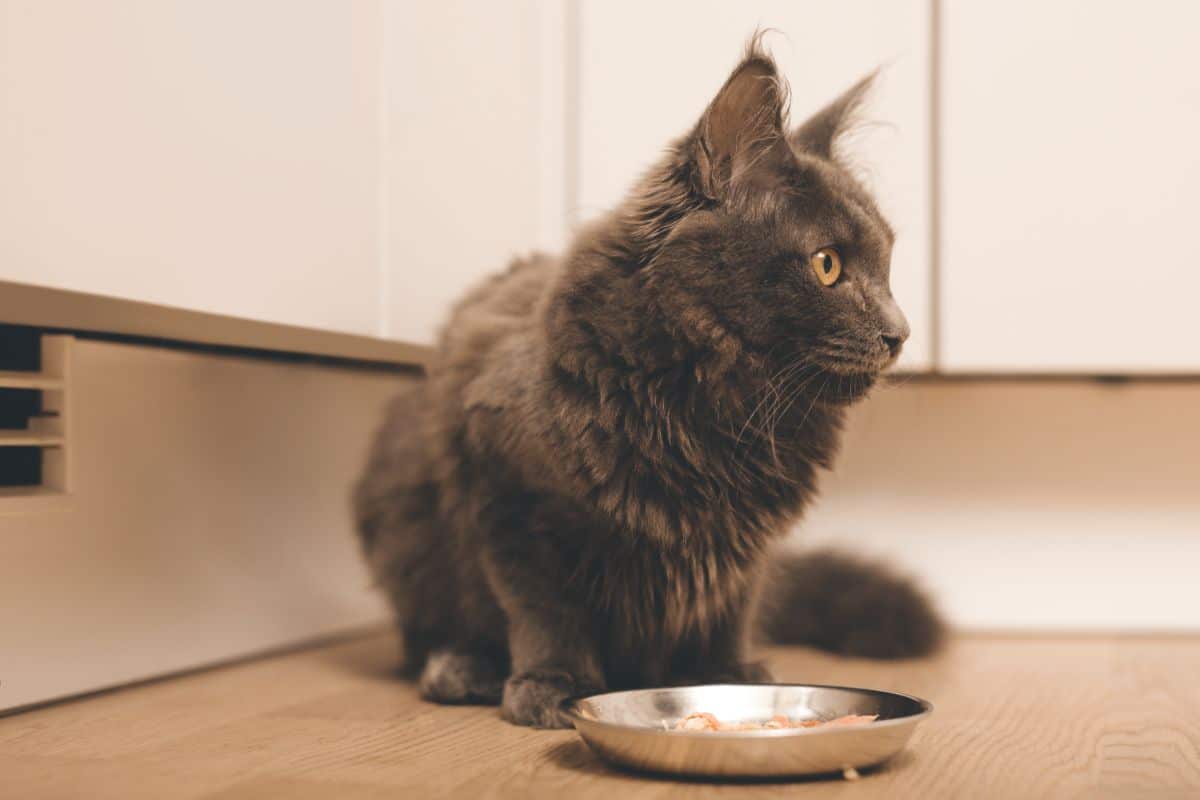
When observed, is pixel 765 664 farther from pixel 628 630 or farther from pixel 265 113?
pixel 265 113

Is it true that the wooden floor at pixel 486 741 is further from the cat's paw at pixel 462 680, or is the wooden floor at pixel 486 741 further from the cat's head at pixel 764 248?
the cat's head at pixel 764 248

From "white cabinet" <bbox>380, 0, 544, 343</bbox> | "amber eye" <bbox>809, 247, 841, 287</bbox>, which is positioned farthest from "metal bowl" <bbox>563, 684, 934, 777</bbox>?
"white cabinet" <bbox>380, 0, 544, 343</bbox>

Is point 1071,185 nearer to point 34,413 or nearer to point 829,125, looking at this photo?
point 829,125

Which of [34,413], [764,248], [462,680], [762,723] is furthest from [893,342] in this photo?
[34,413]

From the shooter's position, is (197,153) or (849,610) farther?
(849,610)

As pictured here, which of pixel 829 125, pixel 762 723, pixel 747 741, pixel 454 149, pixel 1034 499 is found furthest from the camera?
pixel 1034 499

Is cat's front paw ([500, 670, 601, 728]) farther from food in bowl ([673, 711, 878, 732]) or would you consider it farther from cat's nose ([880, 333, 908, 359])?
cat's nose ([880, 333, 908, 359])

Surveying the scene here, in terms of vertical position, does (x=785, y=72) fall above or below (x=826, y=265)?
above

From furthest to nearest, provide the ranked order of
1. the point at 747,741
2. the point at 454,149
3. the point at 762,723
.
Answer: the point at 454,149 → the point at 762,723 → the point at 747,741

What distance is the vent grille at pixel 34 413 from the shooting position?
132cm

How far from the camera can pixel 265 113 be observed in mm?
1509

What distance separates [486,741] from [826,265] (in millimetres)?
658

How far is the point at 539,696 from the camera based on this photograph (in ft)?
4.49

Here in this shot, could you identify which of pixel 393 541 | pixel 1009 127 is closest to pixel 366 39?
pixel 393 541
